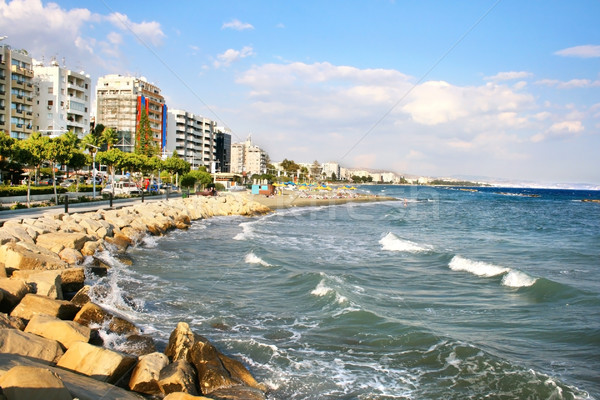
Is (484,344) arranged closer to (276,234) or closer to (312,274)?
(312,274)

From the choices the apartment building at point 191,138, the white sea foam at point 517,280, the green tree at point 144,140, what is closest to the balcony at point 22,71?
the green tree at point 144,140

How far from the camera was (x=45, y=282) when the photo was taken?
34.3 feet

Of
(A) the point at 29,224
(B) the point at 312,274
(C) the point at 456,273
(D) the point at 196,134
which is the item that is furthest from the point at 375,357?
(D) the point at 196,134

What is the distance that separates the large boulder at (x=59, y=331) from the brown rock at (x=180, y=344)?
4.60ft

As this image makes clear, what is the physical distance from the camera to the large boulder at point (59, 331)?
7.89 meters

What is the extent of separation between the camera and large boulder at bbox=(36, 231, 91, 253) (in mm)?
15852

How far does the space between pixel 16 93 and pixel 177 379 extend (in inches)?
2675

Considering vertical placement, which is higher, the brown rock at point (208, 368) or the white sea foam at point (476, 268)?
the brown rock at point (208, 368)

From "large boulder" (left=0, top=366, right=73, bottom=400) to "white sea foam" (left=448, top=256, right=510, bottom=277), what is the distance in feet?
56.5

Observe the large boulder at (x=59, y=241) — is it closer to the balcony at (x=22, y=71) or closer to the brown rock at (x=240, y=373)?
the brown rock at (x=240, y=373)

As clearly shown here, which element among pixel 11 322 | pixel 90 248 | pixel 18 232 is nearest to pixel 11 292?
pixel 11 322

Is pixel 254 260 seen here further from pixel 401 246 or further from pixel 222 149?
pixel 222 149

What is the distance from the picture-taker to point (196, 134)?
386 ft

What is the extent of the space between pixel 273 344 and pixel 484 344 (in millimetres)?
4799
